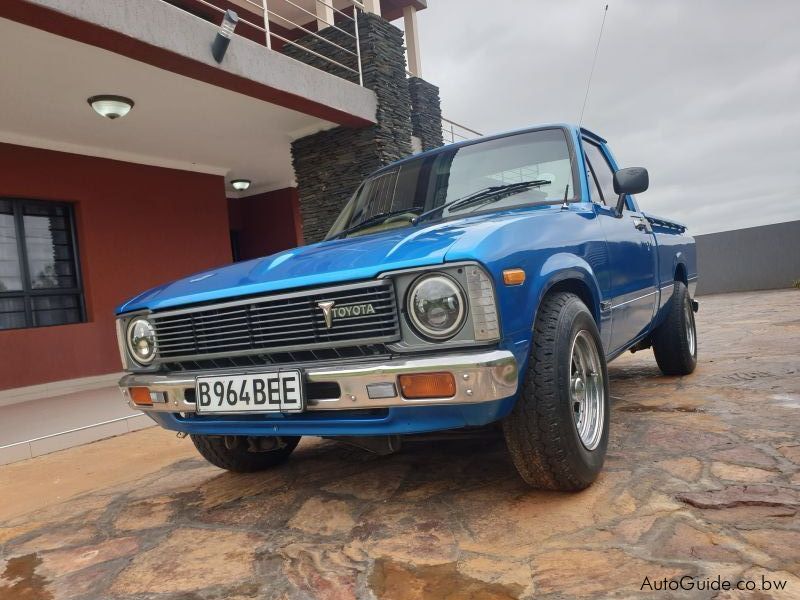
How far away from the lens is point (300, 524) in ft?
7.68

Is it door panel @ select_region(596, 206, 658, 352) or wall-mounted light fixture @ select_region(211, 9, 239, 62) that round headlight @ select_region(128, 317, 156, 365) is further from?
wall-mounted light fixture @ select_region(211, 9, 239, 62)

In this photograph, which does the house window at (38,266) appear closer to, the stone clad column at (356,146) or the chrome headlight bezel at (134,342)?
the stone clad column at (356,146)

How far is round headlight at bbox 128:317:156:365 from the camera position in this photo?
8.63ft

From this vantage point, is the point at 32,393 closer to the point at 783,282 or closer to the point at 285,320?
the point at 285,320

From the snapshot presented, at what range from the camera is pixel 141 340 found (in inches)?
105

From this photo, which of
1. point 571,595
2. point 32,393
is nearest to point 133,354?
point 571,595

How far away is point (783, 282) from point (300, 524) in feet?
52.8

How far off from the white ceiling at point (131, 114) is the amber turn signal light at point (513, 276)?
15.0 ft

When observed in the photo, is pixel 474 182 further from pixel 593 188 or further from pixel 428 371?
pixel 428 371

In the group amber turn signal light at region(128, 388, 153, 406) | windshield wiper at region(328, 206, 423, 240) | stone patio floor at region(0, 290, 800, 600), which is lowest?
stone patio floor at region(0, 290, 800, 600)

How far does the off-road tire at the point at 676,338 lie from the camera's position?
4273 mm

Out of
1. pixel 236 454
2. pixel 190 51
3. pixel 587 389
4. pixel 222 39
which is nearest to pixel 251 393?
pixel 236 454

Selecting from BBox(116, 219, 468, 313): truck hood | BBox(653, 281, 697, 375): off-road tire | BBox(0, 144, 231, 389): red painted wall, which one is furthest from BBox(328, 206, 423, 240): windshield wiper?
BBox(0, 144, 231, 389): red painted wall

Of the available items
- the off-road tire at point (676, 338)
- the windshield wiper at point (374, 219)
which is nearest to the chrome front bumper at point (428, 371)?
the windshield wiper at point (374, 219)
